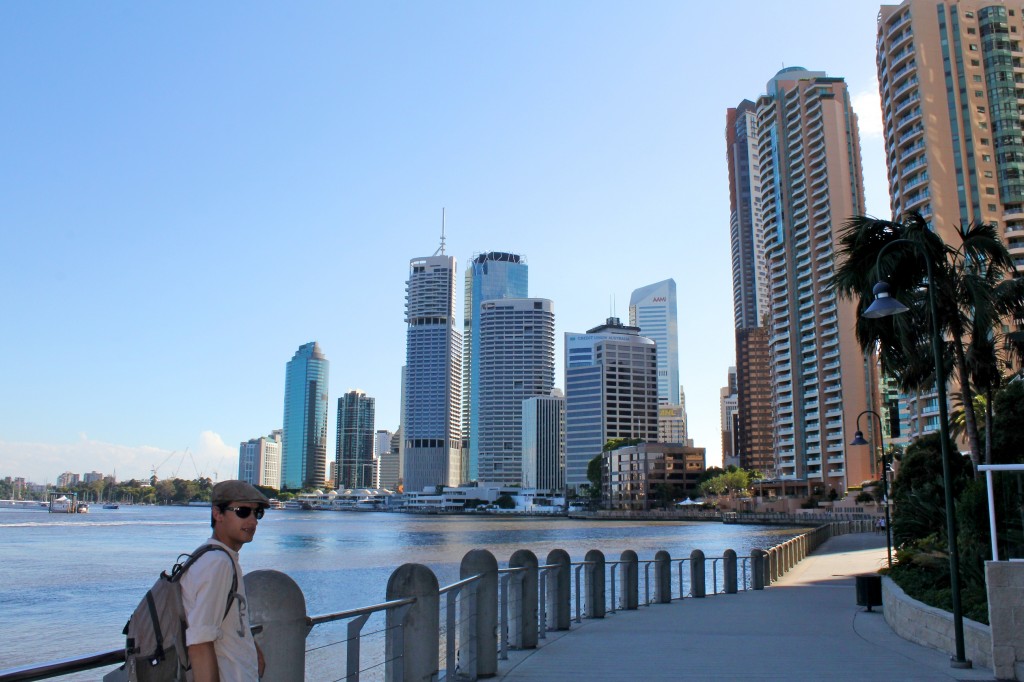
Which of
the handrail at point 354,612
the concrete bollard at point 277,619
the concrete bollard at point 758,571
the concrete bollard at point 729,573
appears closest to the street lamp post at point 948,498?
the handrail at point 354,612

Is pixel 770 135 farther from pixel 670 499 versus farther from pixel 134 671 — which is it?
pixel 134 671

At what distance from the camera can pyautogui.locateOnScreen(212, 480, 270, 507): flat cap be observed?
12.4 ft

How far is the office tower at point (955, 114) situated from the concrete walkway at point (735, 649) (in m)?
89.1

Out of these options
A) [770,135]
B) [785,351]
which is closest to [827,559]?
[785,351]

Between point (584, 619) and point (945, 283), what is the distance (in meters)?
12.1

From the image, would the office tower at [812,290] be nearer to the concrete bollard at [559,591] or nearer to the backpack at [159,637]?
the concrete bollard at [559,591]

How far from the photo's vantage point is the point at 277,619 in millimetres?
5109

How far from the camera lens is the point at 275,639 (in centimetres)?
509

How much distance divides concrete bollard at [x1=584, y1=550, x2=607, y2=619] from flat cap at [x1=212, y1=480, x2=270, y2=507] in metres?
12.0

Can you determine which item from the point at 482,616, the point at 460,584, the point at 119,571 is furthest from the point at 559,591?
the point at 119,571

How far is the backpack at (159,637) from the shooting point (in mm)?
3176

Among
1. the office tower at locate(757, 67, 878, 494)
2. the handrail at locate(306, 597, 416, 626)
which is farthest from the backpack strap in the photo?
the office tower at locate(757, 67, 878, 494)

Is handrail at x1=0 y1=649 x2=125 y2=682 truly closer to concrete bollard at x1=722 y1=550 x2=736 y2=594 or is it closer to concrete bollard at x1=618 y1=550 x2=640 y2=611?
concrete bollard at x1=618 y1=550 x2=640 y2=611

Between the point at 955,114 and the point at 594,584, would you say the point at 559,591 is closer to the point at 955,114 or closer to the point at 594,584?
the point at 594,584
